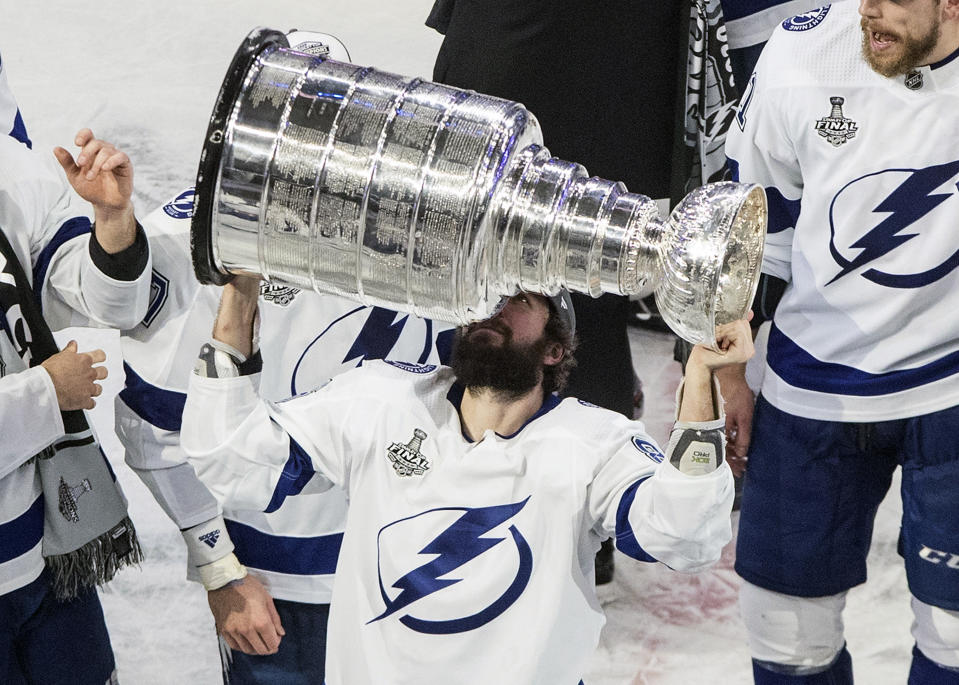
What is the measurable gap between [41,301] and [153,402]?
8.8 inches

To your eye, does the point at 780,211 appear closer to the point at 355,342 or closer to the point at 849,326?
the point at 849,326

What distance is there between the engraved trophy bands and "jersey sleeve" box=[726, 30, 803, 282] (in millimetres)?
760

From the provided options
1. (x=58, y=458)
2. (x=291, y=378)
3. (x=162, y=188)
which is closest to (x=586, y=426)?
(x=291, y=378)

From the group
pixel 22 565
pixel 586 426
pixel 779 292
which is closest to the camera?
pixel 586 426

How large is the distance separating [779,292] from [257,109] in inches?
46.1

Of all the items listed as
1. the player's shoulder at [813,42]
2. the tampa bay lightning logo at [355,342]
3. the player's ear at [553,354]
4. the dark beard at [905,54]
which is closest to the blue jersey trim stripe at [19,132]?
the tampa bay lightning logo at [355,342]

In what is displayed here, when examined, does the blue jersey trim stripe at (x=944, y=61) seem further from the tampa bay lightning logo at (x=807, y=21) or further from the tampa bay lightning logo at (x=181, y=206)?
the tampa bay lightning logo at (x=181, y=206)

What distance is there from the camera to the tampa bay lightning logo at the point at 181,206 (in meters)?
2.23

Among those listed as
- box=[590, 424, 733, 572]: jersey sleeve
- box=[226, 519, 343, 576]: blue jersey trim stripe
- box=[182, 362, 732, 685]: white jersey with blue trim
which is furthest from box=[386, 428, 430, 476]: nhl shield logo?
box=[226, 519, 343, 576]: blue jersey trim stripe

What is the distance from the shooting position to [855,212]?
7.14ft

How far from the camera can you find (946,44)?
81.7 inches

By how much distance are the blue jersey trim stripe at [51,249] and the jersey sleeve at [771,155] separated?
3.29 ft

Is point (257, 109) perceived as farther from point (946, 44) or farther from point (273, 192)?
point (946, 44)

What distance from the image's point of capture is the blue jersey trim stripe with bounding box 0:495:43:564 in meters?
2.10
